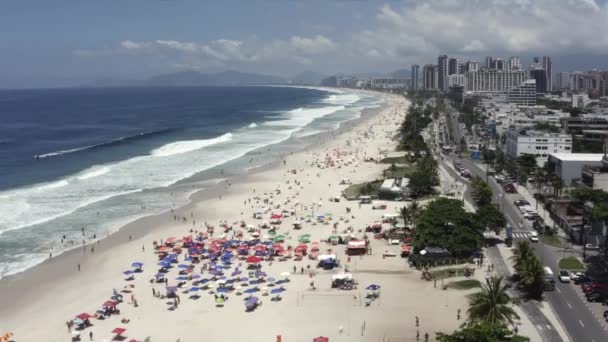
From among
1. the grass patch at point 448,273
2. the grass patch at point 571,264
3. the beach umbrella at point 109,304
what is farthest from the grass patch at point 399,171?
the beach umbrella at point 109,304

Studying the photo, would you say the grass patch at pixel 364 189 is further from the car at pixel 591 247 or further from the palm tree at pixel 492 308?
the palm tree at pixel 492 308

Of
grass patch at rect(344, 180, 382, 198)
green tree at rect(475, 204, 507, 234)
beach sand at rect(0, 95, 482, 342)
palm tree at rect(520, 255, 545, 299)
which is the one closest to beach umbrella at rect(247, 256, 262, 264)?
beach sand at rect(0, 95, 482, 342)

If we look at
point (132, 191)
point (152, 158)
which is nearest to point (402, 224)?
point (132, 191)

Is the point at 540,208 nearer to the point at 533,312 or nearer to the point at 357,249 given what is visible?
the point at 357,249

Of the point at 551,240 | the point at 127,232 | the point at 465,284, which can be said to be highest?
the point at 127,232

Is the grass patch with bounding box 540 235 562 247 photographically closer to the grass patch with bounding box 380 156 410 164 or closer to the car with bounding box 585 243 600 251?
the car with bounding box 585 243 600 251

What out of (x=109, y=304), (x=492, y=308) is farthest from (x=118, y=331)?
(x=492, y=308)

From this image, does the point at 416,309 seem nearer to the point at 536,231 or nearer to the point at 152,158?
the point at 536,231
